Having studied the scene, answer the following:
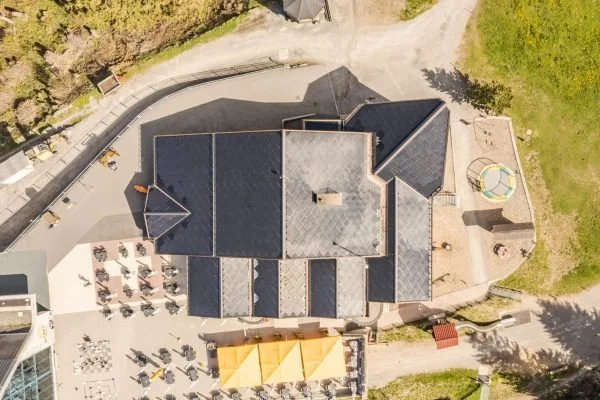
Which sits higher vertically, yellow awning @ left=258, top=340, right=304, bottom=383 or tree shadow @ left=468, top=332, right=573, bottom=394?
yellow awning @ left=258, top=340, right=304, bottom=383

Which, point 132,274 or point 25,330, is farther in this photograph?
point 132,274

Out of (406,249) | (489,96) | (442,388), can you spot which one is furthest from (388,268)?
(489,96)

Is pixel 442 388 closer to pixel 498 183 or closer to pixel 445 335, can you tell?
pixel 445 335

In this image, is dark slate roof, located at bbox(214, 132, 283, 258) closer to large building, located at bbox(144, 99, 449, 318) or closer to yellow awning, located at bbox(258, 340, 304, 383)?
large building, located at bbox(144, 99, 449, 318)

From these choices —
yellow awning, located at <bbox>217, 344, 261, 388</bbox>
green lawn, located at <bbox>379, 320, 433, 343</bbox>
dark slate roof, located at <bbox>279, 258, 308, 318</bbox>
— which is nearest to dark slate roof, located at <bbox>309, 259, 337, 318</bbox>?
dark slate roof, located at <bbox>279, 258, 308, 318</bbox>

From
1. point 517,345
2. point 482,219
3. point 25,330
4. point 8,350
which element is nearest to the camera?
point 8,350

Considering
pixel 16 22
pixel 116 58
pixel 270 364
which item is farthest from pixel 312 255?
pixel 16 22

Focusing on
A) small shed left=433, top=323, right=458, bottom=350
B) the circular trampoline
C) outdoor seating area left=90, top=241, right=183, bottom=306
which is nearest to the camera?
outdoor seating area left=90, top=241, right=183, bottom=306
